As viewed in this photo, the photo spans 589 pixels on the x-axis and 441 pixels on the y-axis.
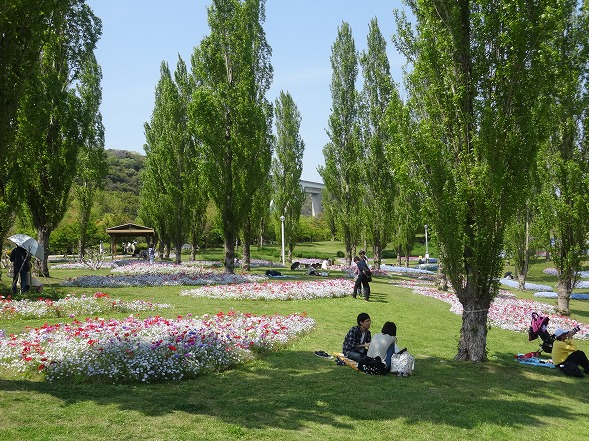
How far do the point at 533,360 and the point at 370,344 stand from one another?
4745 millimetres

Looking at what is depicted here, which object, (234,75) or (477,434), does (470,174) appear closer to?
(477,434)

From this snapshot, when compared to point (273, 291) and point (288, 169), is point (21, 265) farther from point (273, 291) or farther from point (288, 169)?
point (288, 169)

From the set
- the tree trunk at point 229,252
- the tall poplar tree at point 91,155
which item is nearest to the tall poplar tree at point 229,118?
the tree trunk at point 229,252

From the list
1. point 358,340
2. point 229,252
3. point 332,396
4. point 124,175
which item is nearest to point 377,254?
point 229,252

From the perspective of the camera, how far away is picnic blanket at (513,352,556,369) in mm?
11008

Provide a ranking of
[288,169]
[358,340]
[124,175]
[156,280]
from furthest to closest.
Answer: [124,175] → [288,169] → [156,280] → [358,340]

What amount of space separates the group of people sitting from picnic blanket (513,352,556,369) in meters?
4.05

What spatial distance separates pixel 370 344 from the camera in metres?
9.07

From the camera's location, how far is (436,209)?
10055 millimetres

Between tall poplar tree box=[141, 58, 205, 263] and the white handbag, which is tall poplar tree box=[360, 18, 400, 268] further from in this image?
the white handbag

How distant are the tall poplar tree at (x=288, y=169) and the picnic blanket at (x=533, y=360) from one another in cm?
2795

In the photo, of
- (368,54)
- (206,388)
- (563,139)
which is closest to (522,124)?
(206,388)

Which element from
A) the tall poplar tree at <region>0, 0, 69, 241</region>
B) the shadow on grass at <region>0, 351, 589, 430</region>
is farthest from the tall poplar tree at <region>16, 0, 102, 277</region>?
the shadow on grass at <region>0, 351, 589, 430</region>

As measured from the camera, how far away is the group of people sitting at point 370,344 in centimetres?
887
